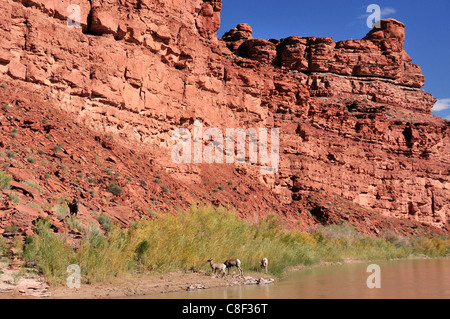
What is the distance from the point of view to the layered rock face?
70.6 ft

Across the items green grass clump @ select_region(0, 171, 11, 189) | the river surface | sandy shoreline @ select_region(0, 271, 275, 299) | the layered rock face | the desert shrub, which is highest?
the layered rock face

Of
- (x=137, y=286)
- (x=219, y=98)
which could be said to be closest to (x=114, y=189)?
(x=137, y=286)

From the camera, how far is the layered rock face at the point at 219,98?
2152 centimetres

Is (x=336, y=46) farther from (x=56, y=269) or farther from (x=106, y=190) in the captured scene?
(x=56, y=269)

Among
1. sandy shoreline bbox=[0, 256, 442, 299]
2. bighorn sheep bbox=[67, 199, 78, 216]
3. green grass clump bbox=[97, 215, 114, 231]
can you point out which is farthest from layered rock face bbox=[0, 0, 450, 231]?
sandy shoreline bbox=[0, 256, 442, 299]

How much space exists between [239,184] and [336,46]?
46481 millimetres

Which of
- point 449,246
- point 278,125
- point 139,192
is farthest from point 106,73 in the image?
point 449,246

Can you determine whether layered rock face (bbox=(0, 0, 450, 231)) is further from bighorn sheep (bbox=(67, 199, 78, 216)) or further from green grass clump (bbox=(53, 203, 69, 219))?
green grass clump (bbox=(53, 203, 69, 219))

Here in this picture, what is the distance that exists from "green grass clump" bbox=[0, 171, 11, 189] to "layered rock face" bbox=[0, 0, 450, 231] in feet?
28.6

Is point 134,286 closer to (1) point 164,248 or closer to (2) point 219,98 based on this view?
(1) point 164,248

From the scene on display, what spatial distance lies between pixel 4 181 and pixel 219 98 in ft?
69.6

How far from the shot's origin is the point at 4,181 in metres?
12.3

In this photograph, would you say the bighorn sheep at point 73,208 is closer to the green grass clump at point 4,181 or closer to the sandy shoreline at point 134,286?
the green grass clump at point 4,181

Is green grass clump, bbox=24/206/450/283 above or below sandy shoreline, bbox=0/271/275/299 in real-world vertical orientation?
above
